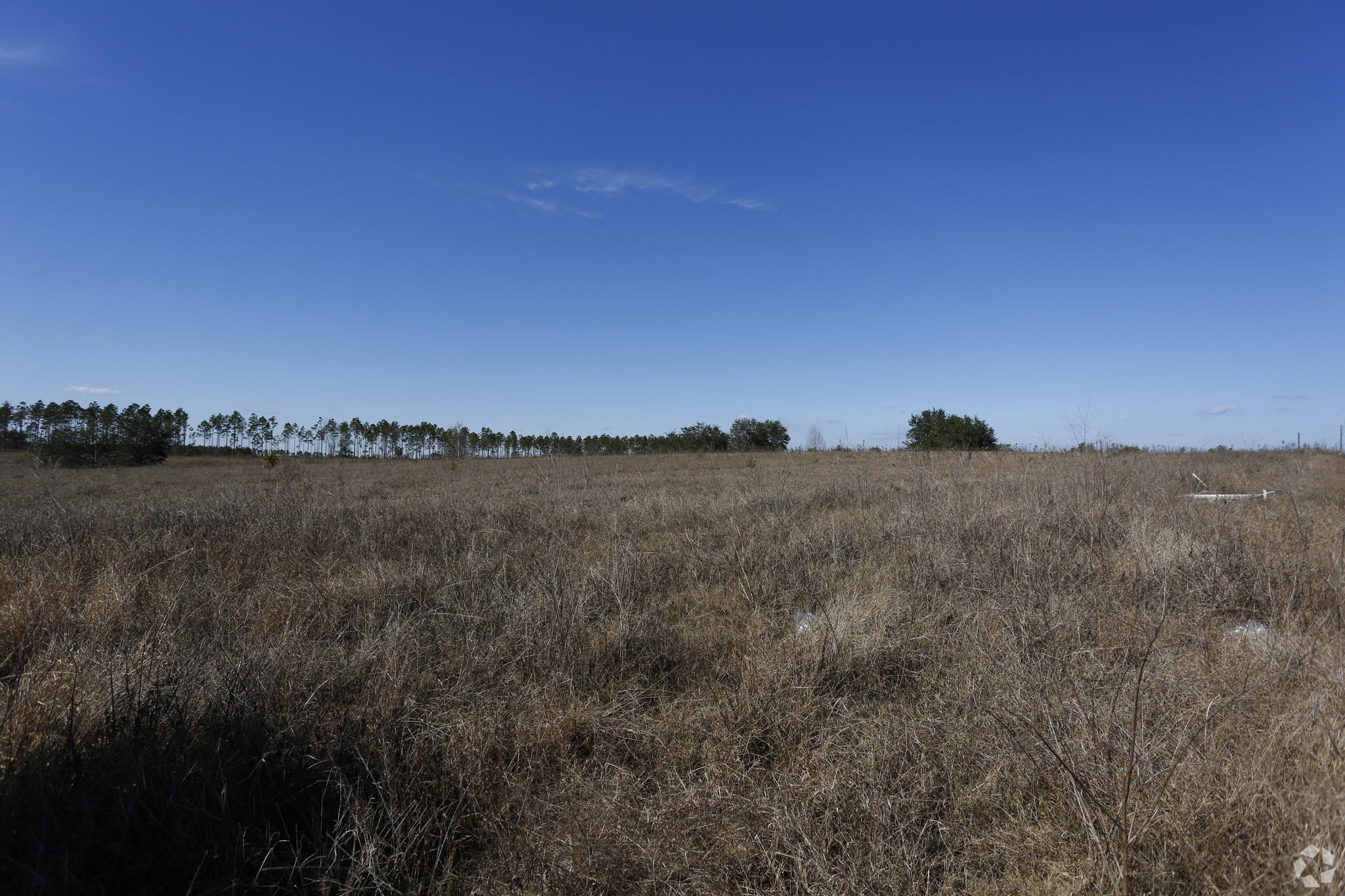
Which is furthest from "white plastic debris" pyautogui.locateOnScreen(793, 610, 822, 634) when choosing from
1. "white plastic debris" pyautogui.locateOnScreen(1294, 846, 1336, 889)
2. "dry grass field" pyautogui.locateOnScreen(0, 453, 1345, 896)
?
"white plastic debris" pyautogui.locateOnScreen(1294, 846, 1336, 889)

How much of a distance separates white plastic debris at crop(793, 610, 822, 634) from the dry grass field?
0.07m

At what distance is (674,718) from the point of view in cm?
284

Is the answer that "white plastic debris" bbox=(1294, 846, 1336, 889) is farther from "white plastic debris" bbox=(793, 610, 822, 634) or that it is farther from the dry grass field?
"white plastic debris" bbox=(793, 610, 822, 634)

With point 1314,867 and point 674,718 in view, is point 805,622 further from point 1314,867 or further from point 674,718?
point 1314,867

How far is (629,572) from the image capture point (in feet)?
16.0

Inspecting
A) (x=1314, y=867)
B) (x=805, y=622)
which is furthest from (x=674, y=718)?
(x=1314, y=867)

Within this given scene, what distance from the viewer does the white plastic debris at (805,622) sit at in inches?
144

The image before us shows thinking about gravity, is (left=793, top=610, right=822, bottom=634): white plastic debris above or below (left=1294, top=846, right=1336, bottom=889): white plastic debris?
below

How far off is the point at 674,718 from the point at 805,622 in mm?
1422

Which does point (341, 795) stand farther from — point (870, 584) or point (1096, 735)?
point (870, 584)

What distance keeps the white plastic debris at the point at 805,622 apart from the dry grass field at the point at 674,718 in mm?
74

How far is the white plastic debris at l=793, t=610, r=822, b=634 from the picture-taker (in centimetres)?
367

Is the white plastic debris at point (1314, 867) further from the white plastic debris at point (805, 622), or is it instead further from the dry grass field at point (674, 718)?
the white plastic debris at point (805, 622)

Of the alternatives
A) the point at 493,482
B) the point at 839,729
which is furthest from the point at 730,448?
the point at 839,729
